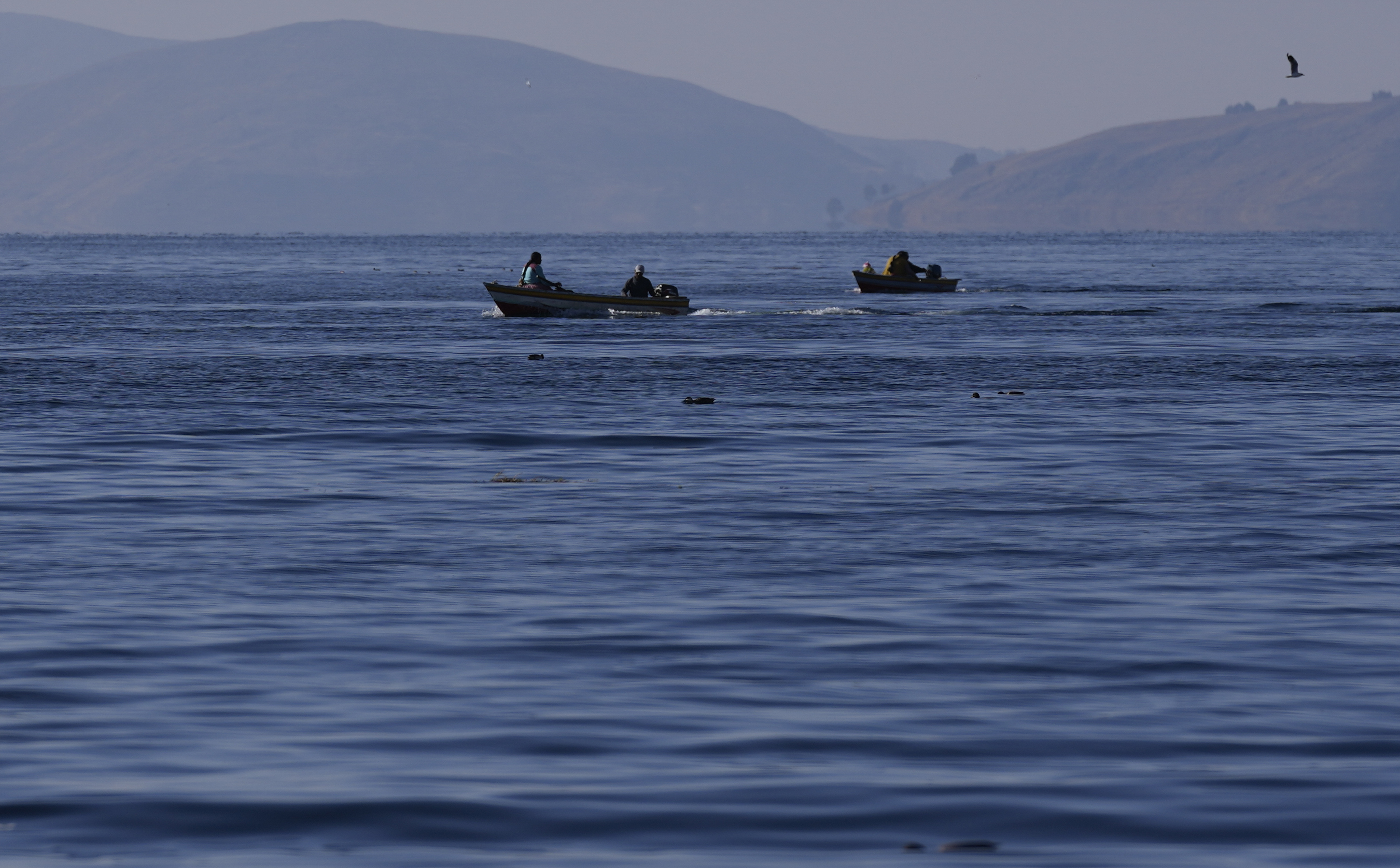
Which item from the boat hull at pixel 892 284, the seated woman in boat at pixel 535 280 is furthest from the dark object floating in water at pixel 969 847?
the boat hull at pixel 892 284

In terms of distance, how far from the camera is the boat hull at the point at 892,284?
7975 cm

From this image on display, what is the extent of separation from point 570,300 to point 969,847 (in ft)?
176

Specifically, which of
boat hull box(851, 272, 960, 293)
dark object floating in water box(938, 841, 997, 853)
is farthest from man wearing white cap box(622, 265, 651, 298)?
dark object floating in water box(938, 841, 997, 853)

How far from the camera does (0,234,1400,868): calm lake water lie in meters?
10.2

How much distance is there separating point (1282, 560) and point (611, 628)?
22.1 feet

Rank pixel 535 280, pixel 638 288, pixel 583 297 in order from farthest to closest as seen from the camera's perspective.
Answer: pixel 638 288, pixel 535 280, pixel 583 297

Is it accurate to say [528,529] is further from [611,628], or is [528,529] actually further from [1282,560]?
[1282,560]

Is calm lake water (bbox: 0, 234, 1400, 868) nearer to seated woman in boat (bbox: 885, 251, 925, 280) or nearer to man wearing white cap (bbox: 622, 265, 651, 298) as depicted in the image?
man wearing white cap (bbox: 622, 265, 651, 298)

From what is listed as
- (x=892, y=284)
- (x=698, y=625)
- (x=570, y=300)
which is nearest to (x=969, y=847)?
(x=698, y=625)

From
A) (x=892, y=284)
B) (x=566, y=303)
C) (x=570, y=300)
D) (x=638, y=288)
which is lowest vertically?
(x=892, y=284)

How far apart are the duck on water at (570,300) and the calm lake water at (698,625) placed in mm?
23665

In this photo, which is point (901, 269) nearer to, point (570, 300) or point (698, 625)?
point (570, 300)

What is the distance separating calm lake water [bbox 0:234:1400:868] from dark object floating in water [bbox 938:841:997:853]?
9 centimetres

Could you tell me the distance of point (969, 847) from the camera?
32.1 feet
